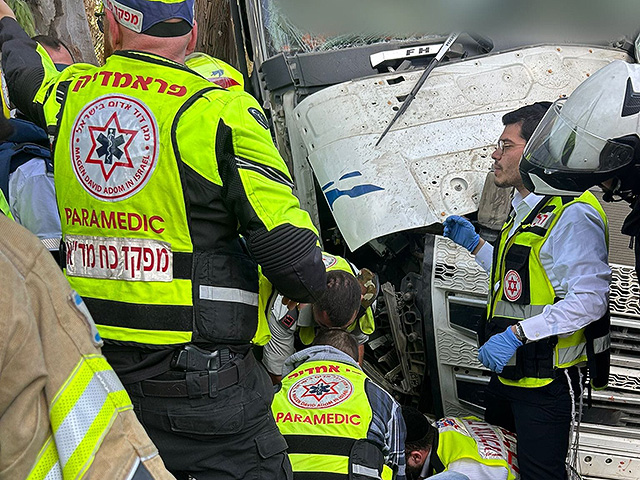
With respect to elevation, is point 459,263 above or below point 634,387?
above

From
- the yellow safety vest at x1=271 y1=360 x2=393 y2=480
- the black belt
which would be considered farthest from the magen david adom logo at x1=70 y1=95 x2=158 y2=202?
the yellow safety vest at x1=271 y1=360 x2=393 y2=480

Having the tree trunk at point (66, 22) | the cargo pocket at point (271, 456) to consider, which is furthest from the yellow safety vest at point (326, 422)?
the tree trunk at point (66, 22)

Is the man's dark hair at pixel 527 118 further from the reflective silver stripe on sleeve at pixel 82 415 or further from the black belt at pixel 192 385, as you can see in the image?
the reflective silver stripe on sleeve at pixel 82 415

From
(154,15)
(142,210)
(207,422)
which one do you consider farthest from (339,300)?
(154,15)

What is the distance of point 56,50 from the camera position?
A: 3.50 m

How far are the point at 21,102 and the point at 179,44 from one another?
0.56 meters

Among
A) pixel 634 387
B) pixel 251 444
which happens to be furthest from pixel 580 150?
pixel 251 444

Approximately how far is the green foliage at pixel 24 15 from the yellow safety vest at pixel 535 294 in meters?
2.99

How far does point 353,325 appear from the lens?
3.53 meters

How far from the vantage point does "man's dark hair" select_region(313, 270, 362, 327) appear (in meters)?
3.19

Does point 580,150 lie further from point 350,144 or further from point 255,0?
point 255,0

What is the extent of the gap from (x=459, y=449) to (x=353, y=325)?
27.2 inches

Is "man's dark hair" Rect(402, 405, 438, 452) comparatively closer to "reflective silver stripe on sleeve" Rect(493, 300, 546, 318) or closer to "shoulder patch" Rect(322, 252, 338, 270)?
"reflective silver stripe on sleeve" Rect(493, 300, 546, 318)

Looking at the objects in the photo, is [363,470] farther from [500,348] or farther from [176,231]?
[176,231]
